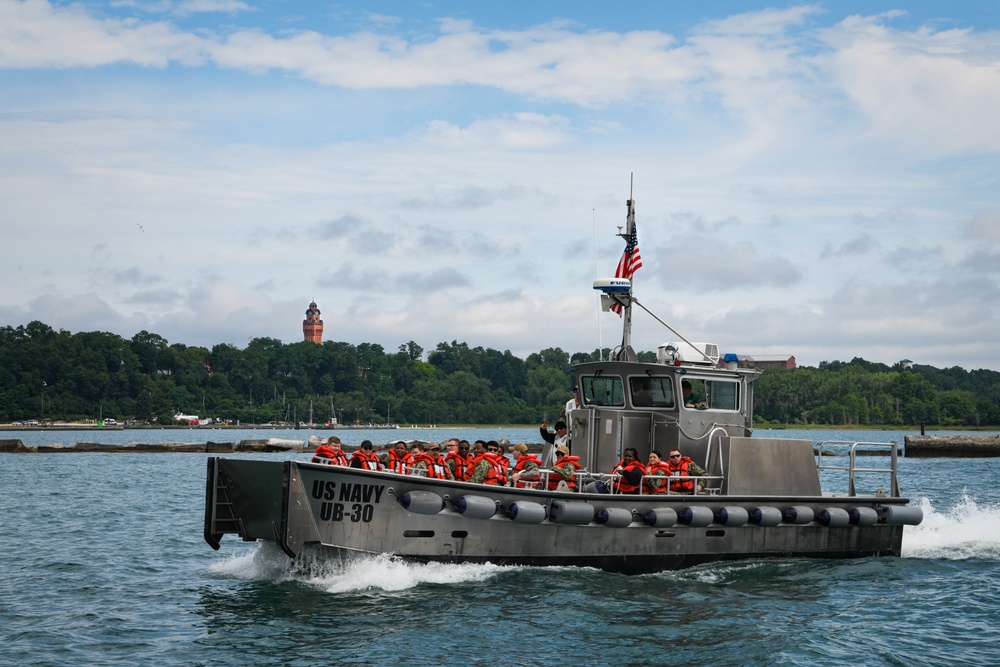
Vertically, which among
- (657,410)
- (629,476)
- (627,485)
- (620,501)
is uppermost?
(657,410)

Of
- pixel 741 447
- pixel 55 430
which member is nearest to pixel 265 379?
pixel 55 430

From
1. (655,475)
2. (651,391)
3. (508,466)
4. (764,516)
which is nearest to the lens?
(508,466)

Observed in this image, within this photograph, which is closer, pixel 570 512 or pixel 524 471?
pixel 570 512

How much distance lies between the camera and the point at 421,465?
16234 millimetres

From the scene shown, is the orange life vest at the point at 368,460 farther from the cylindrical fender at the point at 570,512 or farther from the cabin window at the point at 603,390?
the cabin window at the point at 603,390

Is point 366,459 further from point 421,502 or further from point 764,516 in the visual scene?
point 764,516

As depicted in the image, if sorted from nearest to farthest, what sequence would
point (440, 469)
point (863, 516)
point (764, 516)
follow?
point (440, 469) → point (764, 516) → point (863, 516)

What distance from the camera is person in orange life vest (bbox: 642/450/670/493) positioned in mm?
17497

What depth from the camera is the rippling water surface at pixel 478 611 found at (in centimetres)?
1294

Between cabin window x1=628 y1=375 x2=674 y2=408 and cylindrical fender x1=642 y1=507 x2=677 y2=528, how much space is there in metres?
2.45

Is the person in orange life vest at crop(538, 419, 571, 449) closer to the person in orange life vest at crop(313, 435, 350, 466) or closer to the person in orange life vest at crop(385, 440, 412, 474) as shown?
the person in orange life vest at crop(385, 440, 412, 474)

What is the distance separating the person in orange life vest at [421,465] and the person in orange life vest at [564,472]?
6.57ft

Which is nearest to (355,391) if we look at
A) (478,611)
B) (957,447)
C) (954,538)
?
(957,447)

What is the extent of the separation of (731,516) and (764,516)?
0.70m
